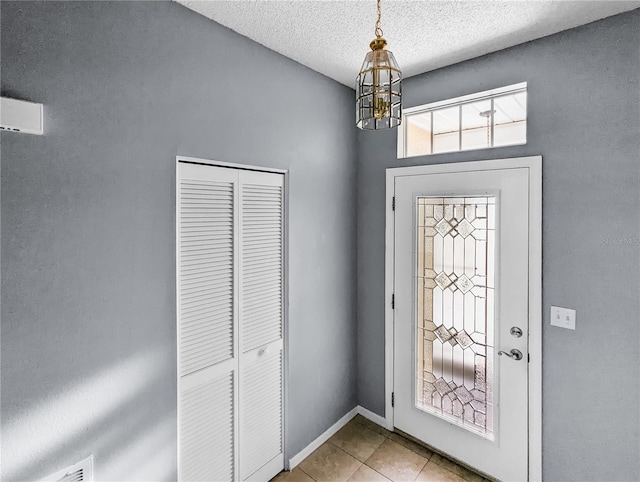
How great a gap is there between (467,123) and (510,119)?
0.85ft

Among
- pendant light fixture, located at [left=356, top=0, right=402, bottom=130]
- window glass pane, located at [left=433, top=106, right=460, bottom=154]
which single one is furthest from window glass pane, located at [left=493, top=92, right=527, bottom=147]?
pendant light fixture, located at [left=356, top=0, right=402, bottom=130]

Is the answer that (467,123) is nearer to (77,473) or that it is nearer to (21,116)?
(21,116)

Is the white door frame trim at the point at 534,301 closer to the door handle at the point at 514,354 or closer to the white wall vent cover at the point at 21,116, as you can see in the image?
the door handle at the point at 514,354

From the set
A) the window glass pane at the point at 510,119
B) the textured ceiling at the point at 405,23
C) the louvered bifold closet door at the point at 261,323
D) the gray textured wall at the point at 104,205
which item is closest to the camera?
the gray textured wall at the point at 104,205

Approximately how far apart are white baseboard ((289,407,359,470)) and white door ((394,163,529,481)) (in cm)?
39

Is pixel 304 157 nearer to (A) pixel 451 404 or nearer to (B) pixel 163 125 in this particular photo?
(B) pixel 163 125

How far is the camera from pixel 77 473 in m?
1.35

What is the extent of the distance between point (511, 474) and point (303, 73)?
290cm

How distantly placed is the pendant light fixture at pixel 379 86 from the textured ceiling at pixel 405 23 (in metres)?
0.79

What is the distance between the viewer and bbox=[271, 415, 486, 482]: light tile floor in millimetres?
2227

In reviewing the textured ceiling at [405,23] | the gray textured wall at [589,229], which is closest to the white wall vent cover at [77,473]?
the textured ceiling at [405,23]

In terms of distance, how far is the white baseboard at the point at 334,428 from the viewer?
7.76 ft

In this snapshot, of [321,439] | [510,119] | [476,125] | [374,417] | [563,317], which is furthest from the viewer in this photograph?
[374,417]

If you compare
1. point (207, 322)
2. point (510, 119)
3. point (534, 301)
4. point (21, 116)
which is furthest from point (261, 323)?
point (510, 119)
